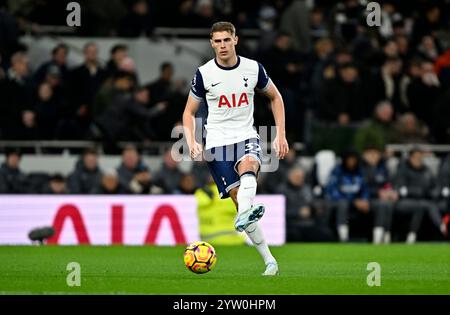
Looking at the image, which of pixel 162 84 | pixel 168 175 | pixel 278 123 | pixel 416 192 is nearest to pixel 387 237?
pixel 416 192

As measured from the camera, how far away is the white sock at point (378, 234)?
2197 cm

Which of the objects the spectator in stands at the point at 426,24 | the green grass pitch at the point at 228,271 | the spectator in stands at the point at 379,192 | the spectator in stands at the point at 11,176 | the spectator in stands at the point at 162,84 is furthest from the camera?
the spectator in stands at the point at 426,24

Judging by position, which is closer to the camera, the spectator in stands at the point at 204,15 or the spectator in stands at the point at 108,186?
the spectator in stands at the point at 108,186

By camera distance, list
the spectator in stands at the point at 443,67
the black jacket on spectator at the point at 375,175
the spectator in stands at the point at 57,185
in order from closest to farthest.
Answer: the spectator in stands at the point at 57,185, the black jacket on spectator at the point at 375,175, the spectator in stands at the point at 443,67

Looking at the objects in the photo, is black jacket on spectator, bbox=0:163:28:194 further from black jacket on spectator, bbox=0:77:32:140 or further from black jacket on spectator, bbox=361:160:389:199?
black jacket on spectator, bbox=361:160:389:199

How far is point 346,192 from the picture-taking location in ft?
72.8

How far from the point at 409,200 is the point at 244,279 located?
10.4 meters

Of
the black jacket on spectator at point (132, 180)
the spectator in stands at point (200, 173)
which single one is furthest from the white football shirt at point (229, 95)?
the spectator in stands at point (200, 173)

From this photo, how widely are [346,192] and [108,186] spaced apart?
4.32m

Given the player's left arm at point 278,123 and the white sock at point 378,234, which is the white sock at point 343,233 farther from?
the player's left arm at point 278,123

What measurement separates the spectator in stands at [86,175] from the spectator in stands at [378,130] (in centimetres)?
491

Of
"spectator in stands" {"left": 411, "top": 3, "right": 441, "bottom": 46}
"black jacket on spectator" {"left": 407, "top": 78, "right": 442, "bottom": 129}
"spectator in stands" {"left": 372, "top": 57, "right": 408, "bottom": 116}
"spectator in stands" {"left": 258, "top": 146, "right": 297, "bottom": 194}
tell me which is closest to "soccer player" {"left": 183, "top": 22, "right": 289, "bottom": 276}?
"spectator in stands" {"left": 258, "top": 146, "right": 297, "bottom": 194}

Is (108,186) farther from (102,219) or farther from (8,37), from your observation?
(8,37)

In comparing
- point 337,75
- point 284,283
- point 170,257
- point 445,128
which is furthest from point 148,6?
point 284,283
